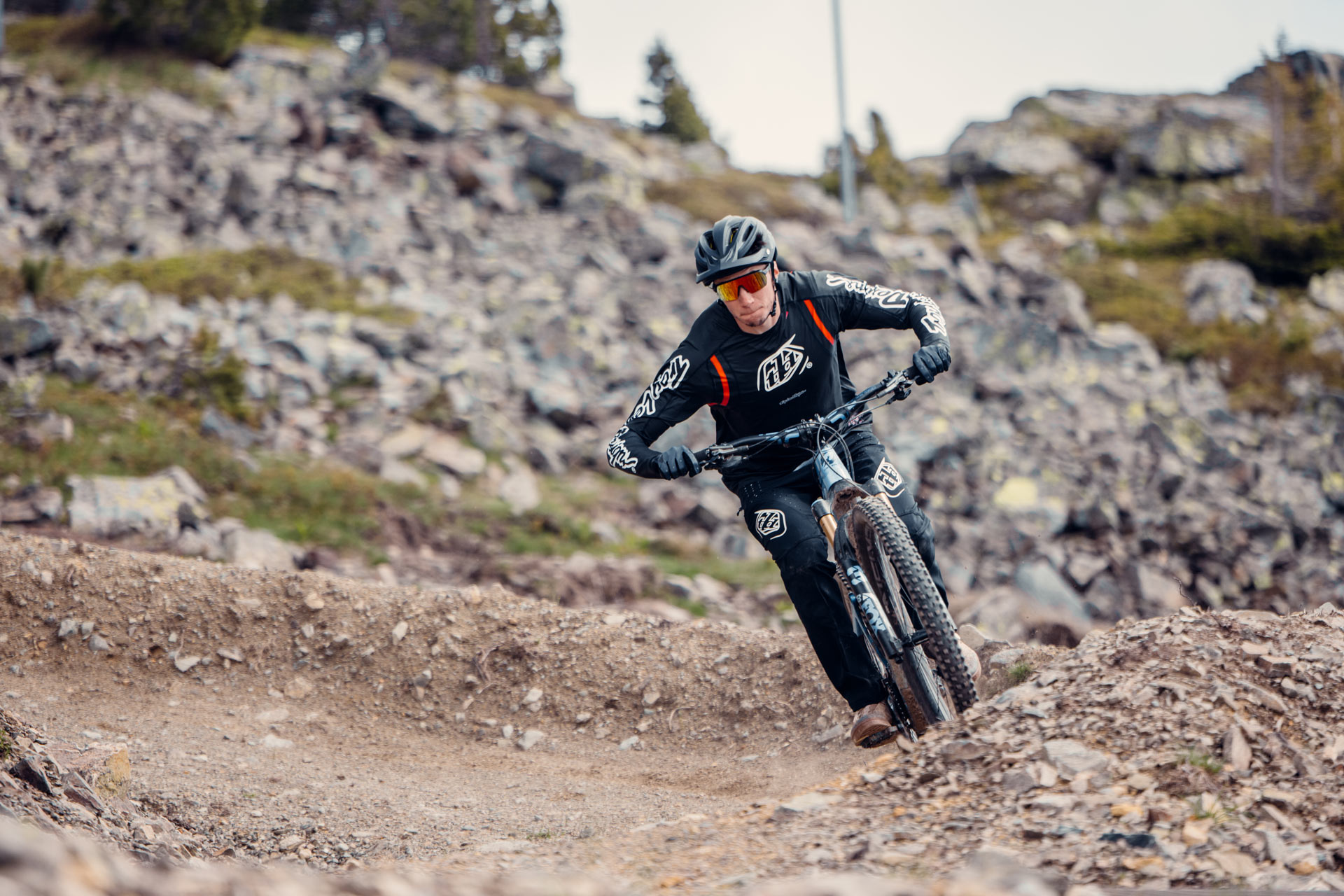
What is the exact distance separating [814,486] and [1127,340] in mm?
23771

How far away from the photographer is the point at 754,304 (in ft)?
18.6

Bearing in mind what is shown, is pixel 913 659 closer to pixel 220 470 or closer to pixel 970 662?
pixel 970 662

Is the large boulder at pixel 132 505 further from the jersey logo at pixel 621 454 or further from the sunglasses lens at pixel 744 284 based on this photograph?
the sunglasses lens at pixel 744 284

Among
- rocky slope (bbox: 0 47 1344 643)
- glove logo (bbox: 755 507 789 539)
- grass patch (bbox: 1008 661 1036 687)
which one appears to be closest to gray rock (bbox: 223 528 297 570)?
rocky slope (bbox: 0 47 1344 643)

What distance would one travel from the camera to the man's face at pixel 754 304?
564cm

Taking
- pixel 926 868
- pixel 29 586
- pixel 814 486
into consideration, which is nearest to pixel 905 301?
pixel 814 486

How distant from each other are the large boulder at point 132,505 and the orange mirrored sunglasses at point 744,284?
9.72 metres

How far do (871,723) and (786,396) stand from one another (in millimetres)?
1933

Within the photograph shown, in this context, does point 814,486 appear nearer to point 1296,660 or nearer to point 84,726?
point 1296,660

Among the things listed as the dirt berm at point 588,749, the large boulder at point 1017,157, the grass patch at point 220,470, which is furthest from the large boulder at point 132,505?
the large boulder at point 1017,157

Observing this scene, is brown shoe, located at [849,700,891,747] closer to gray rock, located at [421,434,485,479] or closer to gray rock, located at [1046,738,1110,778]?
gray rock, located at [1046,738,1110,778]

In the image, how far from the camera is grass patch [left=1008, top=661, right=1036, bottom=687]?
632 cm

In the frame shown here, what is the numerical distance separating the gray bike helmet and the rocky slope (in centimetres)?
831

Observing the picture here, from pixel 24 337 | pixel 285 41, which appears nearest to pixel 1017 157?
pixel 285 41
